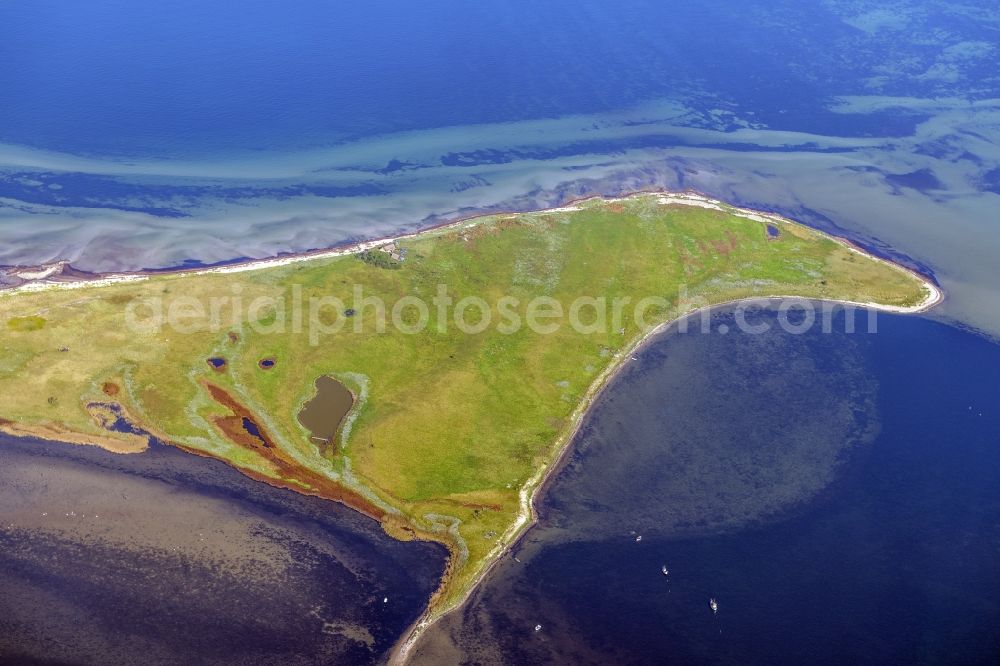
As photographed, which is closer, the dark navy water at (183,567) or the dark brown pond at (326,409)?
the dark navy water at (183,567)

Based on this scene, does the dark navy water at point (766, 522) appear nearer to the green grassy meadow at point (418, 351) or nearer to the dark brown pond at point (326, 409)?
the green grassy meadow at point (418, 351)

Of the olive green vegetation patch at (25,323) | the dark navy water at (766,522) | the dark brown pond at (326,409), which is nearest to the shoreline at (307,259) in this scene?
the olive green vegetation patch at (25,323)

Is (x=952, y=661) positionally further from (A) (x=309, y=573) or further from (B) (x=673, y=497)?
(A) (x=309, y=573)

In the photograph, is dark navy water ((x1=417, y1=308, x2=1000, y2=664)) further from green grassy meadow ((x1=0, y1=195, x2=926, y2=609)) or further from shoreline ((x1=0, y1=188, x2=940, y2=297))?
shoreline ((x1=0, y1=188, x2=940, y2=297))

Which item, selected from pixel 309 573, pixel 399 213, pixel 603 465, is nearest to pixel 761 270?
pixel 603 465

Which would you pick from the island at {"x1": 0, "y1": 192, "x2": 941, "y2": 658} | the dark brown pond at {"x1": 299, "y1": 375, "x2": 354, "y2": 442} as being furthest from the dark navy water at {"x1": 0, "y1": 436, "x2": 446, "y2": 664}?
the dark brown pond at {"x1": 299, "y1": 375, "x2": 354, "y2": 442}

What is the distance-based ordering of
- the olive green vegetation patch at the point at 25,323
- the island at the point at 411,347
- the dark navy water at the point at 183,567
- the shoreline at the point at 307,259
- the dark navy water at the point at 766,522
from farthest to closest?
the shoreline at the point at 307,259, the olive green vegetation patch at the point at 25,323, the island at the point at 411,347, the dark navy water at the point at 766,522, the dark navy water at the point at 183,567

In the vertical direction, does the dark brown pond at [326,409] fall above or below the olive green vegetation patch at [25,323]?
below

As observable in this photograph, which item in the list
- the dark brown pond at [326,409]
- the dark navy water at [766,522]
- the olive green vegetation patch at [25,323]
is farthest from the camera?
the olive green vegetation patch at [25,323]
